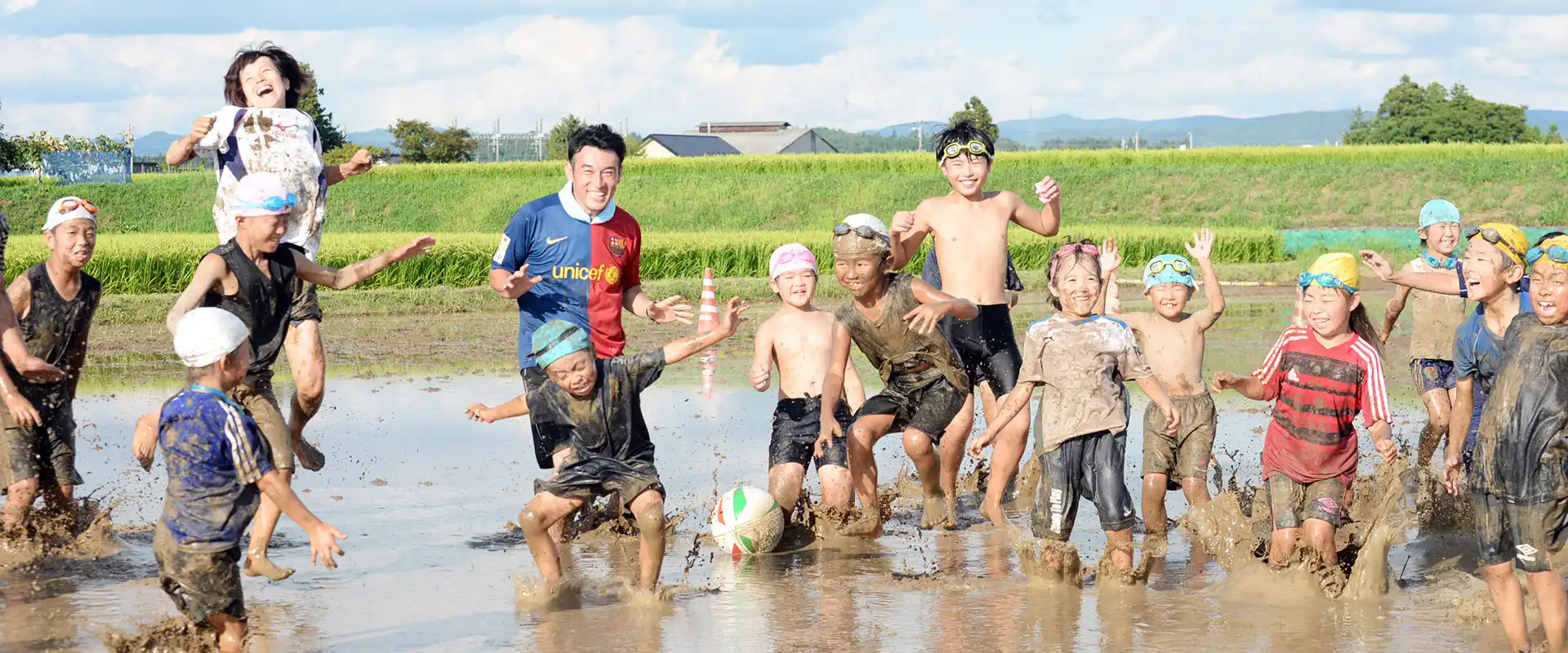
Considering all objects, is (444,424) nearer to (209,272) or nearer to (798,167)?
(209,272)

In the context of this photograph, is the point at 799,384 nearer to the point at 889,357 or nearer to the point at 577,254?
the point at 889,357

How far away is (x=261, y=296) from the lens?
694 centimetres

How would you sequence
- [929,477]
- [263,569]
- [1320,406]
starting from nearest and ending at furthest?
1. [263,569]
2. [1320,406]
3. [929,477]

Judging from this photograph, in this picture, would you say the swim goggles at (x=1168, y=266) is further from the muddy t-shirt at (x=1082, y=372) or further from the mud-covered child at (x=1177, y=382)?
the muddy t-shirt at (x=1082, y=372)

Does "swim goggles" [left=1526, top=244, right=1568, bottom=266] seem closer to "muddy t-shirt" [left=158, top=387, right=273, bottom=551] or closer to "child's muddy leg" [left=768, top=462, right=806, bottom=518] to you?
"child's muddy leg" [left=768, top=462, right=806, bottom=518]

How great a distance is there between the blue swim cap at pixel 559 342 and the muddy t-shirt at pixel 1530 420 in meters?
3.48

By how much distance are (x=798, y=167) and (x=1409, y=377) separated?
1774 inches

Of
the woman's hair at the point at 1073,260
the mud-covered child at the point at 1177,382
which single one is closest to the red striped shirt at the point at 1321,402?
the mud-covered child at the point at 1177,382

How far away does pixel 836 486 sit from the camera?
8.24 metres

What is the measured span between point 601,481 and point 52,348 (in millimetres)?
2907

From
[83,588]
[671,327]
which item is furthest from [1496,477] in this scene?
[671,327]

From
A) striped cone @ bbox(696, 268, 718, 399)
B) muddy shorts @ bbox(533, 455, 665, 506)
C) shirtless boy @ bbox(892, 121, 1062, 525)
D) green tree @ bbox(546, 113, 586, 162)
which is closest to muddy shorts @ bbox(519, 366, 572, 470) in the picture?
muddy shorts @ bbox(533, 455, 665, 506)

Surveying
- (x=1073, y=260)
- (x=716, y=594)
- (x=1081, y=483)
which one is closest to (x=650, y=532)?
(x=716, y=594)

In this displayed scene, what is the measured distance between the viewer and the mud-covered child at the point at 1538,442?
5.55 metres
